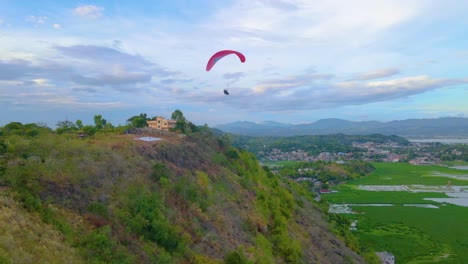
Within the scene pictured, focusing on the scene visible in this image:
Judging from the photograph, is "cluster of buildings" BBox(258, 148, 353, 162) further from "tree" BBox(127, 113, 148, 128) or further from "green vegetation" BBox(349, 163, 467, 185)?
"tree" BBox(127, 113, 148, 128)

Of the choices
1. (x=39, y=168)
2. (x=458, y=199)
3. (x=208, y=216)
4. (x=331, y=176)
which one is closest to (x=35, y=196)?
(x=39, y=168)

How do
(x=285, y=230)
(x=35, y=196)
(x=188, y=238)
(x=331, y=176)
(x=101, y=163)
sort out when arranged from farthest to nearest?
(x=331, y=176) < (x=285, y=230) < (x=101, y=163) < (x=188, y=238) < (x=35, y=196)

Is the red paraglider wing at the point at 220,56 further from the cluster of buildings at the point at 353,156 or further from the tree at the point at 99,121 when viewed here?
the cluster of buildings at the point at 353,156

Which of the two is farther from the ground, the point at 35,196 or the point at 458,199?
the point at 35,196

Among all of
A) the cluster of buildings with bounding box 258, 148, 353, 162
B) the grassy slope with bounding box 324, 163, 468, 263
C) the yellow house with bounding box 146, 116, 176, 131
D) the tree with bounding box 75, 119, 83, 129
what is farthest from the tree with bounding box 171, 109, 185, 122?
→ the cluster of buildings with bounding box 258, 148, 353, 162

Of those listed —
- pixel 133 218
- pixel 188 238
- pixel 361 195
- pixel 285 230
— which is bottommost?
pixel 361 195

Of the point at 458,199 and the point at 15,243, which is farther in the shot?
the point at 458,199

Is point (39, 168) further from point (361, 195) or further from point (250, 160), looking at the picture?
point (361, 195)

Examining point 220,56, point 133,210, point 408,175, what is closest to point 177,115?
point 220,56
